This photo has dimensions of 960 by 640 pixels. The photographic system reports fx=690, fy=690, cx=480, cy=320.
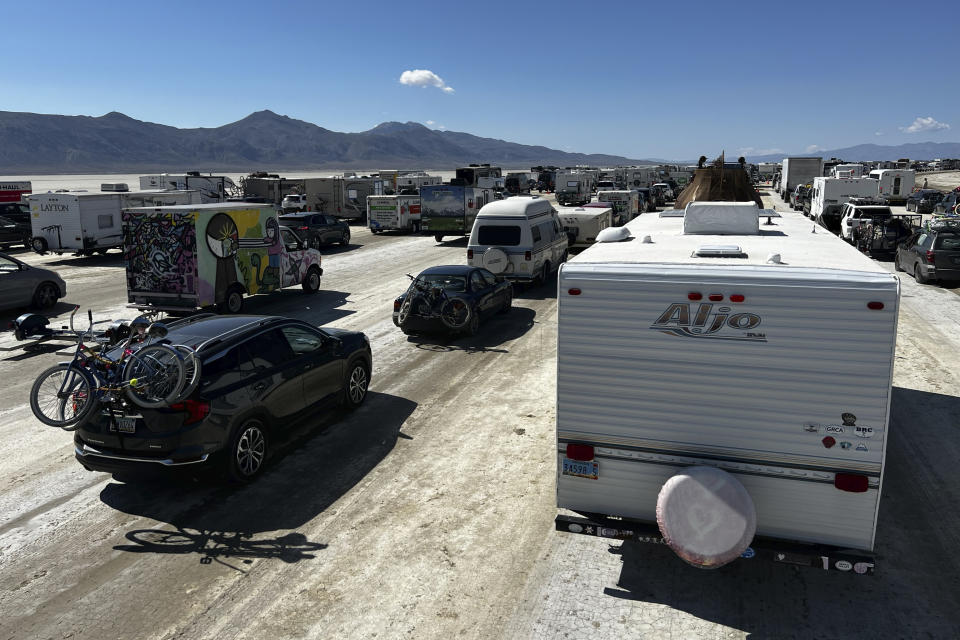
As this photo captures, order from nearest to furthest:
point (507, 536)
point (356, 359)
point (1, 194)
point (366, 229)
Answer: point (507, 536) → point (356, 359) → point (1, 194) → point (366, 229)

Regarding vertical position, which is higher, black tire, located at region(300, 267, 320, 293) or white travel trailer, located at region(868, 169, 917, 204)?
white travel trailer, located at region(868, 169, 917, 204)

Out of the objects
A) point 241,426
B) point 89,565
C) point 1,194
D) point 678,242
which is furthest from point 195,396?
point 1,194

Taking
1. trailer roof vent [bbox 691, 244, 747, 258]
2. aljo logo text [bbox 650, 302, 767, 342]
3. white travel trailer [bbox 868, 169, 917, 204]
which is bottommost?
aljo logo text [bbox 650, 302, 767, 342]

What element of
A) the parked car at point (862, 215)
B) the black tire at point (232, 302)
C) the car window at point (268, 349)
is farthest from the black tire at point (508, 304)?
the parked car at point (862, 215)

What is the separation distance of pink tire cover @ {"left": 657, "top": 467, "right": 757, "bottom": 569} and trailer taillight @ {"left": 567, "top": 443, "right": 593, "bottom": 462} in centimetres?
78

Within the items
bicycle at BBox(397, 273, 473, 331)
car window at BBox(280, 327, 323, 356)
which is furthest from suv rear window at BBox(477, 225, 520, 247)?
car window at BBox(280, 327, 323, 356)

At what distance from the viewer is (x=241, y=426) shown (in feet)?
25.2

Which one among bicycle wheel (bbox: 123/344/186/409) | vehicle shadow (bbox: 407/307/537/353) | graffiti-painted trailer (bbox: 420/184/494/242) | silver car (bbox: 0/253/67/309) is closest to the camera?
bicycle wheel (bbox: 123/344/186/409)

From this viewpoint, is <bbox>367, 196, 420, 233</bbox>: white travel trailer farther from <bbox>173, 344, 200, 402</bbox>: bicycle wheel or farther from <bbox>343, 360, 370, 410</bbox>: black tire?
<bbox>173, 344, 200, 402</bbox>: bicycle wheel

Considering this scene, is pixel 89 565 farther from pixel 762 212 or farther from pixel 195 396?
pixel 762 212

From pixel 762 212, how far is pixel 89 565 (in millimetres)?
9658

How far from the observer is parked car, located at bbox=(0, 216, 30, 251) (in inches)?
1172

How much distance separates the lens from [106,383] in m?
7.16

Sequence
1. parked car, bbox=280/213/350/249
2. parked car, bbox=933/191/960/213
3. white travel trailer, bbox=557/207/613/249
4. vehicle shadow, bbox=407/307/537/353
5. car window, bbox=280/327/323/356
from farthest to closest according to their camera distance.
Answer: parked car, bbox=933/191/960/213, parked car, bbox=280/213/350/249, white travel trailer, bbox=557/207/613/249, vehicle shadow, bbox=407/307/537/353, car window, bbox=280/327/323/356
